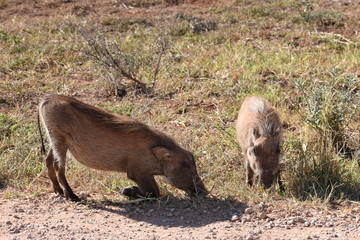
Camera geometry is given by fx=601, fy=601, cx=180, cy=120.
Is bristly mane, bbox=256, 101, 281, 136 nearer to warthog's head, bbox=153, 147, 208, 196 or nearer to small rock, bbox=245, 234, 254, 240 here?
warthog's head, bbox=153, 147, 208, 196

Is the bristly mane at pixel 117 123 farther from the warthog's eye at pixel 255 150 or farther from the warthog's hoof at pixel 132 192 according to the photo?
the warthog's eye at pixel 255 150

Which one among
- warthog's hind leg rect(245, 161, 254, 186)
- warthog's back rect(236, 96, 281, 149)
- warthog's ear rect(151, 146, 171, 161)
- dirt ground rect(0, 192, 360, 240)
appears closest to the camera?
dirt ground rect(0, 192, 360, 240)

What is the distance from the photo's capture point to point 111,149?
5.47 m

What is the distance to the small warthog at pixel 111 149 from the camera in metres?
5.37

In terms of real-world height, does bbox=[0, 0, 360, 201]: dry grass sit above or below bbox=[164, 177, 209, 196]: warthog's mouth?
above

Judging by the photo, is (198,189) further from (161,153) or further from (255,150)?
(255,150)

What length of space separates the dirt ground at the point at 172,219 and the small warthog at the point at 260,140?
0.40 m

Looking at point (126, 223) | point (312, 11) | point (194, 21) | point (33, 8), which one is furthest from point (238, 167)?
point (33, 8)

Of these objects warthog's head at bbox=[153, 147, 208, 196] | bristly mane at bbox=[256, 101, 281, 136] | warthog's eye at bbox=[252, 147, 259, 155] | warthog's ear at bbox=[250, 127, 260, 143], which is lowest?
warthog's head at bbox=[153, 147, 208, 196]

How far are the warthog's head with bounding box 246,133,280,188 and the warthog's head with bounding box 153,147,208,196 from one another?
53 centimetres

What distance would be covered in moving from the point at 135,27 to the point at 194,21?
47.3 inches

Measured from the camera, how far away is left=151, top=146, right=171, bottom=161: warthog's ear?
17.9 feet

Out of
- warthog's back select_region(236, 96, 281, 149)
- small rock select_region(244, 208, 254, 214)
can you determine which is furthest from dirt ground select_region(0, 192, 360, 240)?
warthog's back select_region(236, 96, 281, 149)

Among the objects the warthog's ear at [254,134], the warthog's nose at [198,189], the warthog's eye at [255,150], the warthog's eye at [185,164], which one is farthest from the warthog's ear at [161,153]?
the warthog's ear at [254,134]
